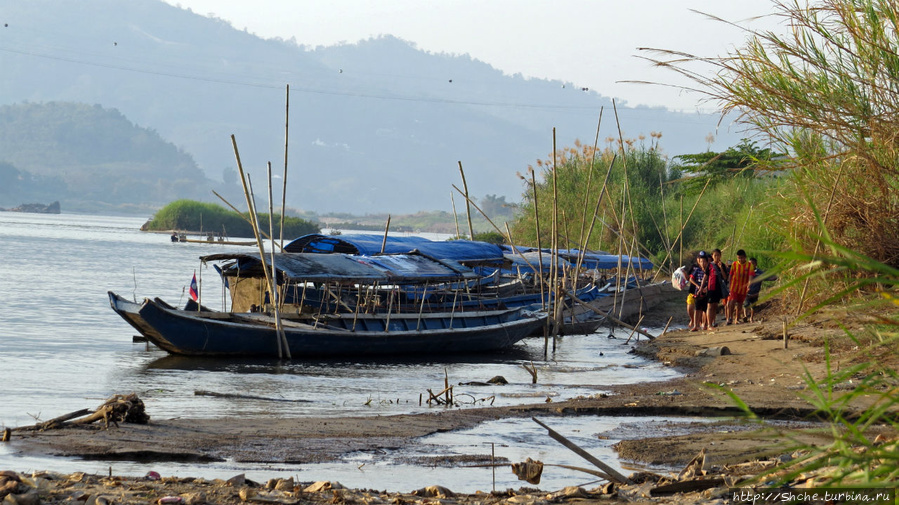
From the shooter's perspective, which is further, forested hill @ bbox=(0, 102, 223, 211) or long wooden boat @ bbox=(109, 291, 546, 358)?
forested hill @ bbox=(0, 102, 223, 211)

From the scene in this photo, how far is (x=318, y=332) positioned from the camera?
53.7 feet

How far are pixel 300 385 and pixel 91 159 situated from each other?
157 m

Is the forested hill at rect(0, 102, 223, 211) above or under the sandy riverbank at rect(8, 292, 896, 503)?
above

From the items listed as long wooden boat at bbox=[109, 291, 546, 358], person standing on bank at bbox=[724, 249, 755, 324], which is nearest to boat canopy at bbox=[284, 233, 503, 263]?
long wooden boat at bbox=[109, 291, 546, 358]

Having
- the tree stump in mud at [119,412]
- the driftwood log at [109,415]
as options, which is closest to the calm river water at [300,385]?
the driftwood log at [109,415]

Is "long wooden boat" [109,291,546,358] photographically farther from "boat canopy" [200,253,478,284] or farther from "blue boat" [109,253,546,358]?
"boat canopy" [200,253,478,284]

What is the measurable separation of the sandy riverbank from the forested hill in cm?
13784

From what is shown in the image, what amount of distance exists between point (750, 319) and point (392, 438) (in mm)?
11019

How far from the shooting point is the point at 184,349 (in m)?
16.3

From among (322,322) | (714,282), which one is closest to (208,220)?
(322,322)

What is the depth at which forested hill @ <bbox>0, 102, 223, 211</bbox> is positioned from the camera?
142 metres

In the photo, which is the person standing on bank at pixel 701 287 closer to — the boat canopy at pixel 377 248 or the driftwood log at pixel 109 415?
the boat canopy at pixel 377 248

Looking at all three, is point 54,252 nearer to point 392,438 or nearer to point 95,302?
point 95,302

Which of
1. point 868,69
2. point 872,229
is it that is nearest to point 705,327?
point 872,229
